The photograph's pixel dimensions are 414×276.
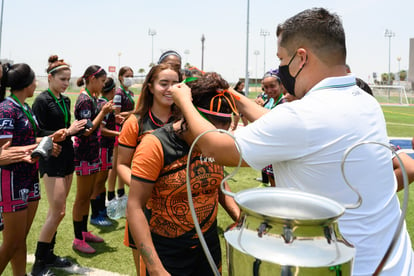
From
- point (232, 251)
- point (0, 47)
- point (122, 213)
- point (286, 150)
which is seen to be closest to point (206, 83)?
point (286, 150)

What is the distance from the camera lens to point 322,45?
4.71 ft

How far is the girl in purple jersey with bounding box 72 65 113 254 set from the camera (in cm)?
454

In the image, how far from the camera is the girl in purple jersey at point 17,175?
10.4ft

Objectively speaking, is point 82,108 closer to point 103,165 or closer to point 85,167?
point 85,167

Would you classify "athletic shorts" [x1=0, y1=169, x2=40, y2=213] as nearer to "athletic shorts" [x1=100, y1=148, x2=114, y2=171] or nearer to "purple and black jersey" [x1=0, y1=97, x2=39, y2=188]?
"purple and black jersey" [x1=0, y1=97, x2=39, y2=188]

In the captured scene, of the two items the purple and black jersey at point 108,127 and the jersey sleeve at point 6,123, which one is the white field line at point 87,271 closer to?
the jersey sleeve at point 6,123

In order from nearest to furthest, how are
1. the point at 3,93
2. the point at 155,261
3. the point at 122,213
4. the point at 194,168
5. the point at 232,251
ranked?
the point at 232,251
the point at 155,261
the point at 194,168
the point at 3,93
the point at 122,213

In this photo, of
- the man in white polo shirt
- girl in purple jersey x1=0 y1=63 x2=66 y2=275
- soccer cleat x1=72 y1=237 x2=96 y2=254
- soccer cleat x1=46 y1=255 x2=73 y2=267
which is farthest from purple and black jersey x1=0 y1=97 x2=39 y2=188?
the man in white polo shirt

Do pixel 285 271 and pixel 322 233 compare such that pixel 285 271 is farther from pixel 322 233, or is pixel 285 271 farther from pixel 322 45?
pixel 322 45

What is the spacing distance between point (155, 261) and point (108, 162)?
4170 mm

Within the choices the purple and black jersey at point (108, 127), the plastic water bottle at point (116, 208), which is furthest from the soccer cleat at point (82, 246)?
the purple and black jersey at point (108, 127)

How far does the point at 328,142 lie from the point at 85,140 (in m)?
4.19

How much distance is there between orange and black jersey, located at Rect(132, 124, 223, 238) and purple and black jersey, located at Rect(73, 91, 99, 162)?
2872mm

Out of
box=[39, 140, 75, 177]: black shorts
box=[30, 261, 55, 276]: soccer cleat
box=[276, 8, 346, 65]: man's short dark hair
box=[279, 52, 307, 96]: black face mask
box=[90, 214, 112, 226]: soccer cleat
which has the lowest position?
box=[90, 214, 112, 226]: soccer cleat
